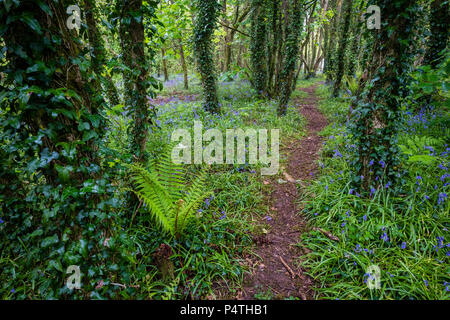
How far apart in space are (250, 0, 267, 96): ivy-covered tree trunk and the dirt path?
220 inches

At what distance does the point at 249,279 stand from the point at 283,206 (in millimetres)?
1462

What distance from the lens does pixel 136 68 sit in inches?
104

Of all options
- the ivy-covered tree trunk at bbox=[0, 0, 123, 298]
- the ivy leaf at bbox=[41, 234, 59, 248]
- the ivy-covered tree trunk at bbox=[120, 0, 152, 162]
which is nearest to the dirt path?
the ivy-covered tree trunk at bbox=[0, 0, 123, 298]

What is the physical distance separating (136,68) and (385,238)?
3602 mm

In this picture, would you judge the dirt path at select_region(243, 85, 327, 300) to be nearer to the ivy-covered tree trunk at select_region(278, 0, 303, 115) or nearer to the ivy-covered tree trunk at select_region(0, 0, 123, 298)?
the ivy-covered tree trunk at select_region(0, 0, 123, 298)

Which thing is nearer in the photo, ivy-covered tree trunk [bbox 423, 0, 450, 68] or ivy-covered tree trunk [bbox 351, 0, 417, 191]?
ivy-covered tree trunk [bbox 351, 0, 417, 191]

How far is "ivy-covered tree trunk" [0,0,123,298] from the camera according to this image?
1.31 meters

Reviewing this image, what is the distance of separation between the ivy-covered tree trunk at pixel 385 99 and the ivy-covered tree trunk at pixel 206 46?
466cm

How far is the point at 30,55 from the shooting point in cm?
133

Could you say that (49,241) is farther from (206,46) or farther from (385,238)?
(206,46)

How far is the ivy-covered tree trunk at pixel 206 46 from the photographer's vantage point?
6.05m

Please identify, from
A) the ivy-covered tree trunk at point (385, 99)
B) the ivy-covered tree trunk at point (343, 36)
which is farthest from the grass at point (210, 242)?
the ivy-covered tree trunk at point (343, 36)

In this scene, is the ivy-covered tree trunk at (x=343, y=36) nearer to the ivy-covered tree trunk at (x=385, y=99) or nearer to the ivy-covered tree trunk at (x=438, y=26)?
the ivy-covered tree trunk at (x=438, y=26)
